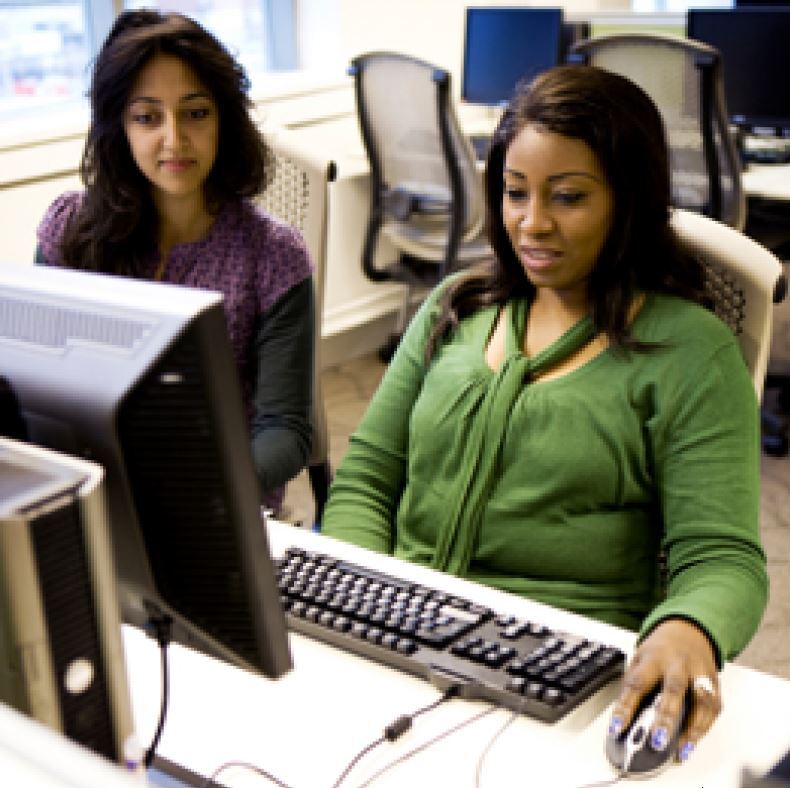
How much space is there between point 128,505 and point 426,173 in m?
3.04

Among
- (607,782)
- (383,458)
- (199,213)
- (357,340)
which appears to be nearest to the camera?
(607,782)

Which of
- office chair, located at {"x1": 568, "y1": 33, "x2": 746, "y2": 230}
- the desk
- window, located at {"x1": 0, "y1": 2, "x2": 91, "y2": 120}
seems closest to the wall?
window, located at {"x1": 0, "y1": 2, "x2": 91, "y2": 120}

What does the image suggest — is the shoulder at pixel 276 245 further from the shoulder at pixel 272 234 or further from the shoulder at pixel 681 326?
the shoulder at pixel 681 326

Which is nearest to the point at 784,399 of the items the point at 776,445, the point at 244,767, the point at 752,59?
the point at 776,445

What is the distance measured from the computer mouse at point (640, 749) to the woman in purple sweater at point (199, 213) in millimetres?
782

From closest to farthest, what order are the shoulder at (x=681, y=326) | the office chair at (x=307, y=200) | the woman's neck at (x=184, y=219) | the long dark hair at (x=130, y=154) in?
1. the shoulder at (x=681, y=326)
2. the long dark hair at (x=130, y=154)
3. the woman's neck at (x=184, y=219)
4. the office chair at (x=307, y=200)

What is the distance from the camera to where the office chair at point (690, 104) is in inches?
121

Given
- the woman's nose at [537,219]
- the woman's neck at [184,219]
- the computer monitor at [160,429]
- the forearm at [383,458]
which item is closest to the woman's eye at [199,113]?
the woman's neck at [184,219]

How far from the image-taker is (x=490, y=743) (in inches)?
39.9

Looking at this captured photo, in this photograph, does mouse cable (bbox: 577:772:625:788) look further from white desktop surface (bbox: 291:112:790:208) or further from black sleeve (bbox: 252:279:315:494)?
white desktop surface (bbox: 291:112:790:208)

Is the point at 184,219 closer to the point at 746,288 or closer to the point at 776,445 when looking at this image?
the point at 746,288

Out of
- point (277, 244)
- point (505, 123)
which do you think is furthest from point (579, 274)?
point (277, 244)

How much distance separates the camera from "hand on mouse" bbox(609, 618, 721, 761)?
0.98 metres

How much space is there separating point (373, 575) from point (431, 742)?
248 millimetres
